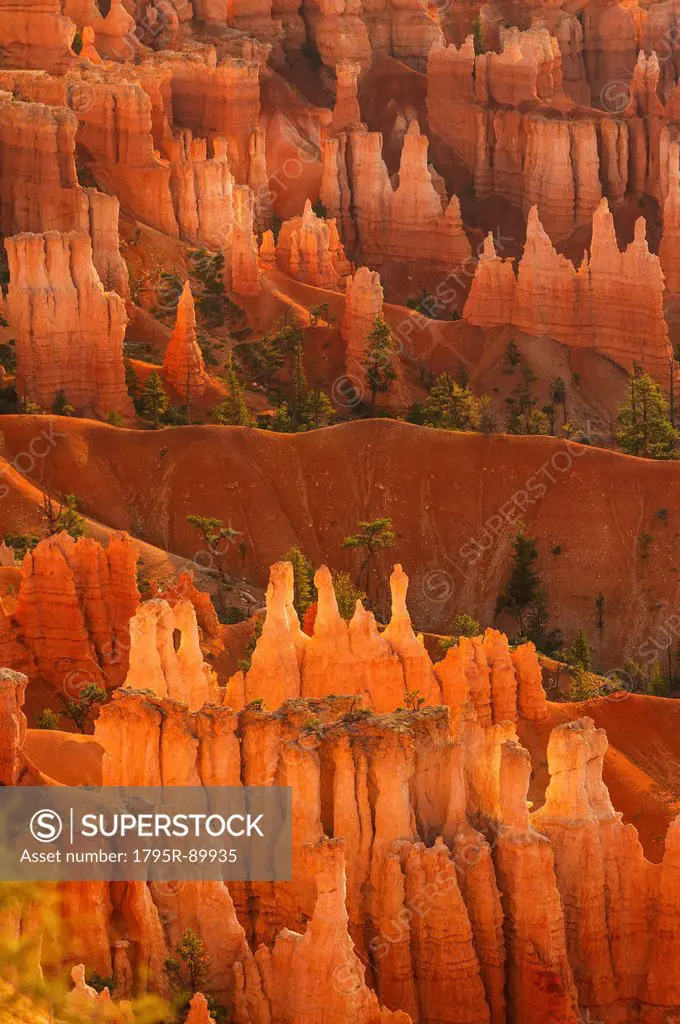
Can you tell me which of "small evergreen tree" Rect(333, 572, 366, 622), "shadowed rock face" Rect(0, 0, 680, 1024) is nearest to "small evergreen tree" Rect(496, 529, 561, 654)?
"shadowed rock face" Rect(0, 0, 680, 1024)

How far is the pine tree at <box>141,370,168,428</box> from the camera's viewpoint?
108463 millimetres

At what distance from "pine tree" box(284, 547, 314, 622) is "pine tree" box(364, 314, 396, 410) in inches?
842

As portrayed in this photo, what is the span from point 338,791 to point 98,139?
2891 inches

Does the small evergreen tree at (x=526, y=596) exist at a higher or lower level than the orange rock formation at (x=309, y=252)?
lower

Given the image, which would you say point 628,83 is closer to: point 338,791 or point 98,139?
point 98,139

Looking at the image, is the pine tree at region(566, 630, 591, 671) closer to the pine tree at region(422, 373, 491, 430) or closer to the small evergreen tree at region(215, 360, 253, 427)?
the pine tree at region(422, 373, 491, 430)

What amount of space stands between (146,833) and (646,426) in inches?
2240

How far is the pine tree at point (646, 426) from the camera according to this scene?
110 m

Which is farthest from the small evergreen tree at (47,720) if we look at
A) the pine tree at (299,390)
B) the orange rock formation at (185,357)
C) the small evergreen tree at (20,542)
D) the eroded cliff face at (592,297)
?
the eroded cliff face at (592,297)

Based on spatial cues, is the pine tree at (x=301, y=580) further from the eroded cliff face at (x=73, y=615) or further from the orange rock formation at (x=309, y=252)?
the orange rock formation at (x=309, y=252)

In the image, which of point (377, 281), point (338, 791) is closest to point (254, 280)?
point (377, 281)

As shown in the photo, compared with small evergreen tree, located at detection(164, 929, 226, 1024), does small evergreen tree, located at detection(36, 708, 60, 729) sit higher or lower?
higher

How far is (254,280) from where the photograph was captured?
125000 millimetres

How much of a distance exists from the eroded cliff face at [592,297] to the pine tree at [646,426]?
10.3 m
